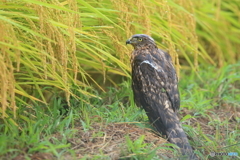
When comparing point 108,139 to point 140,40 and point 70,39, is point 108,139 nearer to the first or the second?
point 70,39

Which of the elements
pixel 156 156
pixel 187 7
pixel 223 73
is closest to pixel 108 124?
pixel 156 156

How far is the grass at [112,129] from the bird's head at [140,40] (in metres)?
0.59

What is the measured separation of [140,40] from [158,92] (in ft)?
2.11

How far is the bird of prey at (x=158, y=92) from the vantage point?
383 cm

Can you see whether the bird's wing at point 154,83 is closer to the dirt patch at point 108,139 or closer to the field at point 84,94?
the field at point 84,94

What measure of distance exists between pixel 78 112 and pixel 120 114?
41cm

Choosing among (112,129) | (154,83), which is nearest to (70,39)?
(112,129)

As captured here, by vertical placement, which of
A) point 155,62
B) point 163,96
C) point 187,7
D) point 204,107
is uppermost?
point 187,7

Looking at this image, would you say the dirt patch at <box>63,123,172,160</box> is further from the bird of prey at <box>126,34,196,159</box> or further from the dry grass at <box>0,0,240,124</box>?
the dry grass at <box>0,0,240,124</box>

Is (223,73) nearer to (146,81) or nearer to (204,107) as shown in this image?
(204,107)

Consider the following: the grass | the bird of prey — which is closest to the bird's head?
→ the bird of prey

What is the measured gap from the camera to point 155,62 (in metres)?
4.13

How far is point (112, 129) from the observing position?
3.62m

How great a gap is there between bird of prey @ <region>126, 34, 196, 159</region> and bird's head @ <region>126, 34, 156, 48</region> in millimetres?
38
